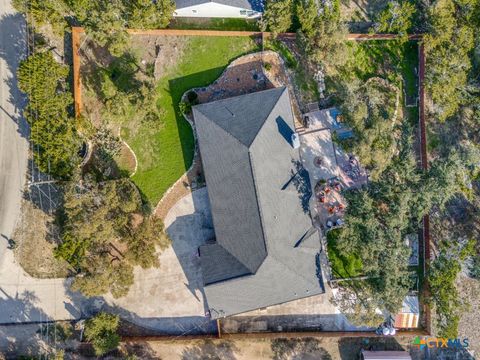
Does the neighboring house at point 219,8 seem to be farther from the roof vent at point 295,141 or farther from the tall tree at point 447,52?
the tall tree at point 447,52

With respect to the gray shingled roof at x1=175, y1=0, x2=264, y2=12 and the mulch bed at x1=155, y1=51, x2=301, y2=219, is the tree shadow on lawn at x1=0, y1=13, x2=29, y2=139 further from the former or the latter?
the mulch bed at x1=155, y1=51, x2=301, y2=219

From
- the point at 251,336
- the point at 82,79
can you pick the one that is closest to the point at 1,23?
the point at 82,79

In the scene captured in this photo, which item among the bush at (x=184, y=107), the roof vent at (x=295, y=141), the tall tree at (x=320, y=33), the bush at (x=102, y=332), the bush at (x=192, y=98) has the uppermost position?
the tall tree at (x=320, y=33)

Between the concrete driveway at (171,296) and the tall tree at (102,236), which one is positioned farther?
the concrete driveway at (171,296)

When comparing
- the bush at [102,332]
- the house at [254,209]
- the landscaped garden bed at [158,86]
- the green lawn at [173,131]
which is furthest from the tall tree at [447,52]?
the bush at [102,332]

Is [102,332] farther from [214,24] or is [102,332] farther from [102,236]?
[214,24]

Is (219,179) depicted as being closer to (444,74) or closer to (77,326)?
(77,326)
